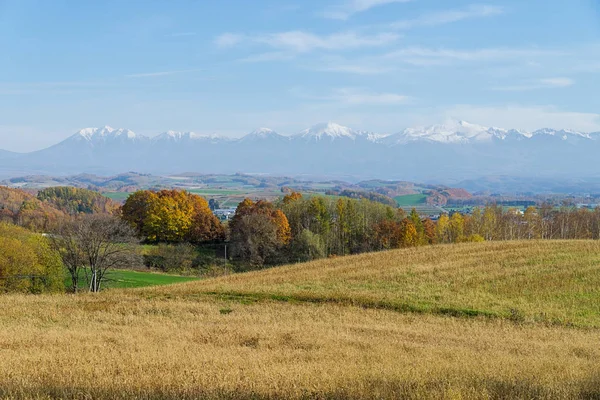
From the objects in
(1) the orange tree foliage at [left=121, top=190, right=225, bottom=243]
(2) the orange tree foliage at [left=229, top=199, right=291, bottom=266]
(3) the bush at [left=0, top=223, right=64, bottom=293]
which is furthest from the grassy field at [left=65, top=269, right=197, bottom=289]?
(1) the orange tree foliage at [left=121, top=190, right=225, bottom=243]

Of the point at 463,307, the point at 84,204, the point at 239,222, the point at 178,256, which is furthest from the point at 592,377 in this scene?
the point at 84,204

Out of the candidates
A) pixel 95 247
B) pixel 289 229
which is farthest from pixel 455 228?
pixel 95 247

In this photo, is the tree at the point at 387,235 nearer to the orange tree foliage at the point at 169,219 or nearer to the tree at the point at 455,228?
the tree at the point at 455,228

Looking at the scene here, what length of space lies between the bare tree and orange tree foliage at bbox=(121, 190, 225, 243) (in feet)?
109

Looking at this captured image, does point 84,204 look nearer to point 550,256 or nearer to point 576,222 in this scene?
point 576,222

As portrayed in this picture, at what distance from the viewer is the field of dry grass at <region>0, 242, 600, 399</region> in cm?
862

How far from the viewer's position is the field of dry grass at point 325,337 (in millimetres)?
8625

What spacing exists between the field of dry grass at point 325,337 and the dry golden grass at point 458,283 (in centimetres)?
12

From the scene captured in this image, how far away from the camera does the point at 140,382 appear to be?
909 cm

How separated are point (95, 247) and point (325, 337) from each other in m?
39.1

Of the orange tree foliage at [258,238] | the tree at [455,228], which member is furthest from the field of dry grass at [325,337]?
the tree at [455,228]

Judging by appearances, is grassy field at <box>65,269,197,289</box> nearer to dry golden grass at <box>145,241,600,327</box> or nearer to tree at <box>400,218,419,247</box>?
dry golden grass at <box>145,241,600,327</box>

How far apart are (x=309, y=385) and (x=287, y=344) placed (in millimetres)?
6406

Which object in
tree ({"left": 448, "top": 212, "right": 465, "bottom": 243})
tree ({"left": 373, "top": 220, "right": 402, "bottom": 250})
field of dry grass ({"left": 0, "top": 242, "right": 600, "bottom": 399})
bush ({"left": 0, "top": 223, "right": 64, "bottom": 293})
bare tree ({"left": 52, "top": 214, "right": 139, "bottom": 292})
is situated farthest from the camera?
tree ({"left": 448, "top": 212, "right": 465, "bottom": 243})
